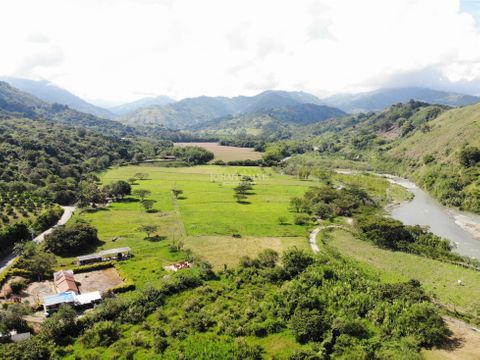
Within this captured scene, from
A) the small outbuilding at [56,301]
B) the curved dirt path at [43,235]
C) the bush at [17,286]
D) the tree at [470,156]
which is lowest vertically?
the curved dirt path at [43,235]

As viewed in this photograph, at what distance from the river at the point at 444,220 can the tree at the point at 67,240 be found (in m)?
66.5

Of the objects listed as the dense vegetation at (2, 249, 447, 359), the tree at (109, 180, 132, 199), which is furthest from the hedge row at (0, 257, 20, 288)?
the tree at (109, 180, 132, 199)

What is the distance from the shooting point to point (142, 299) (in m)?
42.4

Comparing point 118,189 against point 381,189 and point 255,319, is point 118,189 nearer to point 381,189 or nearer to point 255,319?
point 255,319

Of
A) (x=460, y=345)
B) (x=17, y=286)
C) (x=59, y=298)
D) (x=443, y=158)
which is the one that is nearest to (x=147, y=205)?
(x=17, y=286)

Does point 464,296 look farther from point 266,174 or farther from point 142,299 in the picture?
point 266,174

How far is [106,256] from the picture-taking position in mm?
56781

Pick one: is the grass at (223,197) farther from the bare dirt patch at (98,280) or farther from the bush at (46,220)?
the bush at (46,220)

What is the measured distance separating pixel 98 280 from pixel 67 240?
12857 millimetres

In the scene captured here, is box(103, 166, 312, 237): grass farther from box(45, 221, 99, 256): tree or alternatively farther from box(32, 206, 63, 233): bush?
box(32, 206, 63, 233): bush

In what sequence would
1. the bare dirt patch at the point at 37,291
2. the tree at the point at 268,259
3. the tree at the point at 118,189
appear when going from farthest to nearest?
the tree at the point at 118,189 → the tree at the point at 268,259 → the bare dirt patch at the point at 37,291

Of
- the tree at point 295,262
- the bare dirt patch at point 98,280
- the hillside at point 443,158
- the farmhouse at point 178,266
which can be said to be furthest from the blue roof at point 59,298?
the hillside at point 443,158

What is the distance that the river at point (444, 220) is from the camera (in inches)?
2689

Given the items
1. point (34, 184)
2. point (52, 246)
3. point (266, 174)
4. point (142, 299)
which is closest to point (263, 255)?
point (142, 299)
